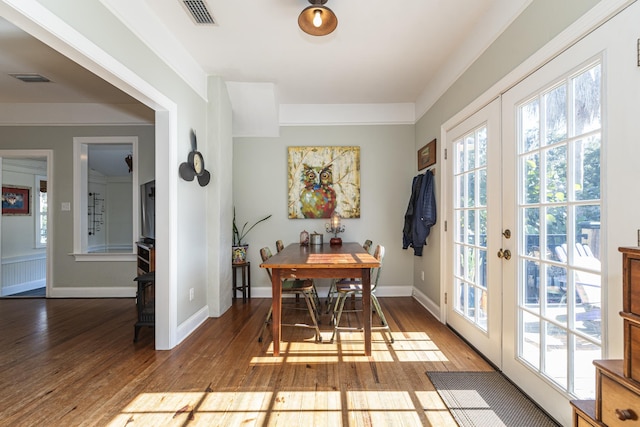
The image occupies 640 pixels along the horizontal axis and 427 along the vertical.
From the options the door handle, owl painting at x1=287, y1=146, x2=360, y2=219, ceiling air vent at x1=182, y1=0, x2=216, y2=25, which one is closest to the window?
owl painting at x1=287, y1=146, x2=360, y2=219

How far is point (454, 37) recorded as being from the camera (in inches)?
107

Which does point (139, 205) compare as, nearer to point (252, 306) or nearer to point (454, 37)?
point (252, 306)

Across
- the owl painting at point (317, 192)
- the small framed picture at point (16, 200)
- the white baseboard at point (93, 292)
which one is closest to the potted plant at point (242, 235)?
the owl painting at point (317, 192)

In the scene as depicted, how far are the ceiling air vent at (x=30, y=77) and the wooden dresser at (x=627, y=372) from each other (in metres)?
4.91

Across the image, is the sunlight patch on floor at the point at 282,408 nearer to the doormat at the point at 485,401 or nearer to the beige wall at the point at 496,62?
the doormat at the point at 485,401

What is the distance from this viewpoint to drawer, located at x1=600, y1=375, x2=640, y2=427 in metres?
0.92

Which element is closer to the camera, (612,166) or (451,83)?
(612,166)

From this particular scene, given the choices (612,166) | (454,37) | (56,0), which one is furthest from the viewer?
(454,37)

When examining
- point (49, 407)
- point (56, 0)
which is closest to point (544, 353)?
point (49, 407)

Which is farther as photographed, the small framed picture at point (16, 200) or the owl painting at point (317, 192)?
the small framed picture at point (16, 200)

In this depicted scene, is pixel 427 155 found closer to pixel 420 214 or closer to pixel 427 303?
pixel 420 214

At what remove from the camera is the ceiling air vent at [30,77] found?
11.0ft

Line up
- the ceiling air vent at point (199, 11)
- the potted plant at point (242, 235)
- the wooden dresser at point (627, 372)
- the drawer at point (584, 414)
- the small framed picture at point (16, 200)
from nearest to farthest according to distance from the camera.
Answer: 1. the wooden dresser at point (627, 372)
2. the drawer at point (584, 414)
3. the ceiling air vent at point (199, 11)
4. the potted plant at point (242, 235)
5. the small framed picture at point (16, 200)

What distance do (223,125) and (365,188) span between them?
2.03m
